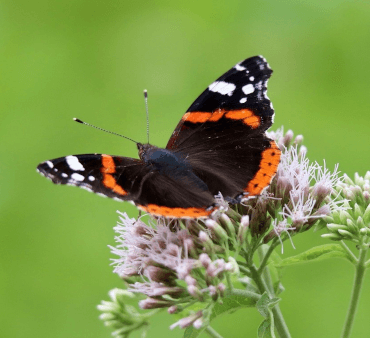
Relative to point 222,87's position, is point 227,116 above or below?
below

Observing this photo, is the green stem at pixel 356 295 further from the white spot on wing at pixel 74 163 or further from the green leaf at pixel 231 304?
the white spot on wing at pixel 74 163

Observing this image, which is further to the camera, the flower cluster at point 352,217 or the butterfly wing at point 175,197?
the flower cluster at point 352,217

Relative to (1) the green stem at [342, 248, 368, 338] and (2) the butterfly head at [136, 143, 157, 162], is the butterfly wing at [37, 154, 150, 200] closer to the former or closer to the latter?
(2) the butterfly head at [136, 143, 157, 162]

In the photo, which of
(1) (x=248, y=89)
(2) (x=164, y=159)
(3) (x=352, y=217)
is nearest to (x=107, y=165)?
(2) (x=164, y=159)

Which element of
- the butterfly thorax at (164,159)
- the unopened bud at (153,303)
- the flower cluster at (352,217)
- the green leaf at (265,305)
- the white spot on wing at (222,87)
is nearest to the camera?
the green leaf at (265,305)

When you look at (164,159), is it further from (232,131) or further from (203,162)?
(232,131)

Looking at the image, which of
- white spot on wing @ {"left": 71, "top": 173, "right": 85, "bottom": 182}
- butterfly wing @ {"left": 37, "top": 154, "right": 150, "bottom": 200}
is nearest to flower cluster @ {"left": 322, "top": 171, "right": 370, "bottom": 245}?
butterfly wing @ {"left": 37, "top": 154, "right": 150, "bottom": 200}

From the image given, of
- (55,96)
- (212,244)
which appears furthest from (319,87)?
(212,244)

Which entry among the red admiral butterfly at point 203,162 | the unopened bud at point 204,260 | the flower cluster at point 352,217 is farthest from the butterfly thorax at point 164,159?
the flower cluster at point 352,217
